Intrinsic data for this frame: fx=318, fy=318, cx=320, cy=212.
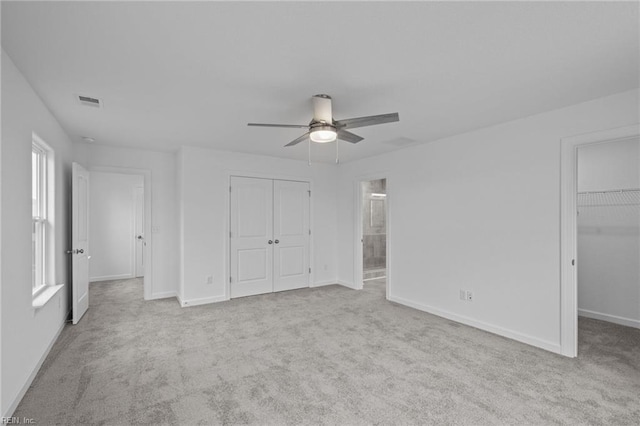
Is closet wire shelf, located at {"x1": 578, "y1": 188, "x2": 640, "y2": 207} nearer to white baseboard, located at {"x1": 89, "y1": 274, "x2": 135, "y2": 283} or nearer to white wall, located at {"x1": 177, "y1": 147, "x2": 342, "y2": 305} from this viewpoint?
white wall, located at {"x1": 177, "y1": 147, "x2": 342, "y2": 305}

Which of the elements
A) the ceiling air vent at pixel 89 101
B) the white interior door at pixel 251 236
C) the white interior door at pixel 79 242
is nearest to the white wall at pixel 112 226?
the white interior door at pixel 79 242

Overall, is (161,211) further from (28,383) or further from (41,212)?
(28,383)

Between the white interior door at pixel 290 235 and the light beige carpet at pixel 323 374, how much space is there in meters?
1.55

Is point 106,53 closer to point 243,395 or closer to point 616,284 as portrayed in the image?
point 243,395

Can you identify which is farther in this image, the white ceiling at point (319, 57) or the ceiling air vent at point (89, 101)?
the ceiling air vent at point (89, 101)

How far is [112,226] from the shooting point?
6.62 meters

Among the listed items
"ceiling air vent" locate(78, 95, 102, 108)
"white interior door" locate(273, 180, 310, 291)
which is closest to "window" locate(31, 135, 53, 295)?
"ceiling air vent" locate(78, 95, 102, 108)

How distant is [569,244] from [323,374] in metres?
2.62

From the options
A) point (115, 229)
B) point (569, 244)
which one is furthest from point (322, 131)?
point (115, 229)

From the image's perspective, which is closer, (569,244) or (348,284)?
(569,244)

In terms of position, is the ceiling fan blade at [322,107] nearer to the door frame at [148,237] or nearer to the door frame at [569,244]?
the door frame at [569,244]

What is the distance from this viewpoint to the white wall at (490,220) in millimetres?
3150

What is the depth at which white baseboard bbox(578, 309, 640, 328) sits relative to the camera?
3.82m

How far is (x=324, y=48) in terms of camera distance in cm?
198
